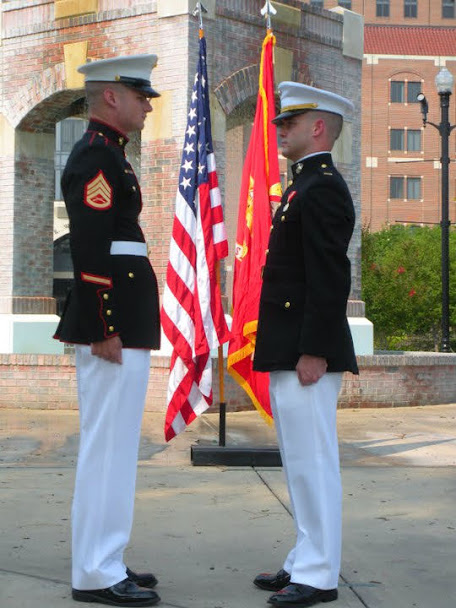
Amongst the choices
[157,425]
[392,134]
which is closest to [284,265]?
[157,425]

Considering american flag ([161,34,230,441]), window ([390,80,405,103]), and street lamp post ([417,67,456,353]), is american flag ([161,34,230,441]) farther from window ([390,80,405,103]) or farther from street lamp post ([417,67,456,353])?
window ([390,80,405,103])

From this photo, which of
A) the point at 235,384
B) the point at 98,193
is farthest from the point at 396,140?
the point at 98,193

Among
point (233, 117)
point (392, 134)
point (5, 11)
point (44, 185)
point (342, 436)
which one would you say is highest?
point (392, 134)

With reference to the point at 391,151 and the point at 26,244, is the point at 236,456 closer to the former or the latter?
the point at 26,244

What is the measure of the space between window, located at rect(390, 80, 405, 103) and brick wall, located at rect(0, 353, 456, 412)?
59560mm

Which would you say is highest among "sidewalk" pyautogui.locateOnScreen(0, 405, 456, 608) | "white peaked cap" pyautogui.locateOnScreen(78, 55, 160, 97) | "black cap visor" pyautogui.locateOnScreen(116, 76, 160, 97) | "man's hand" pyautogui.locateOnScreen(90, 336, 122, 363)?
"white peaked cap" pyautogui.locateOnScreen(78, 55, 160, 97)

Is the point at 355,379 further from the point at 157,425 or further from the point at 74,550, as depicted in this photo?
the point at 74,550

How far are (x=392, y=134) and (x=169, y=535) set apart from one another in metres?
68.1

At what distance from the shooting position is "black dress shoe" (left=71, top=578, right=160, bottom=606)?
14.9ft

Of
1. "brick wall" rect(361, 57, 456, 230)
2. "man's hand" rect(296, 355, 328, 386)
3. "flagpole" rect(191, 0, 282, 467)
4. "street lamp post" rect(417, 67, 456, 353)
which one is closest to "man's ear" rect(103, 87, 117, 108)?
"man's hand" rect(296, 355, 328, 386)

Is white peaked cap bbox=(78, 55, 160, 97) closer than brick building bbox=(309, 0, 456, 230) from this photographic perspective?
Yes

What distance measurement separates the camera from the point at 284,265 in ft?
15.6

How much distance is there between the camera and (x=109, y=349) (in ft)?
14.8

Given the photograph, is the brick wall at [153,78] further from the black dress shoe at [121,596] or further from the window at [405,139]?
the window at [405,139]
